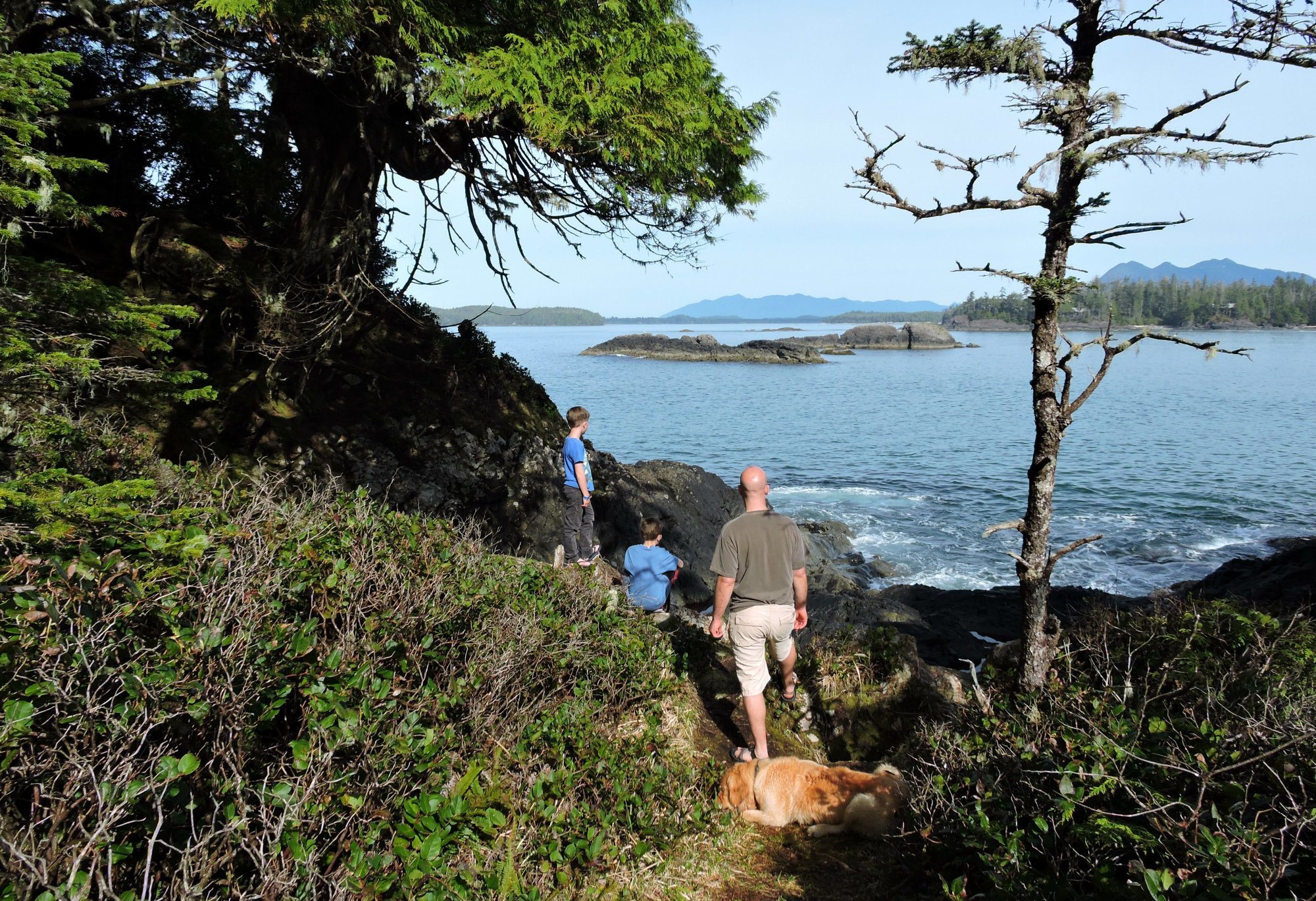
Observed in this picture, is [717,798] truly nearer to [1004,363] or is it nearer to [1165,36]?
[1165,36]

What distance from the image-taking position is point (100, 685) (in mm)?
2316

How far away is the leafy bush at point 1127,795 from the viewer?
250 centimetres

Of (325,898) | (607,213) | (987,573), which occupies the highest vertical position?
(607,213)

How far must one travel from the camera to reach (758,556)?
504 centimetres

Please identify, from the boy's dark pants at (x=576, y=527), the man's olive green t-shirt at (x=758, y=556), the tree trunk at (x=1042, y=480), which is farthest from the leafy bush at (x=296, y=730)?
the boy's dark pants at (x=576, y=527)

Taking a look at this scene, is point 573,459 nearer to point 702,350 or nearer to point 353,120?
point 353,120

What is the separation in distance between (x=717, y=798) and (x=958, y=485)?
23.8 metres

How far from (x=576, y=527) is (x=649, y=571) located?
1.84 metres

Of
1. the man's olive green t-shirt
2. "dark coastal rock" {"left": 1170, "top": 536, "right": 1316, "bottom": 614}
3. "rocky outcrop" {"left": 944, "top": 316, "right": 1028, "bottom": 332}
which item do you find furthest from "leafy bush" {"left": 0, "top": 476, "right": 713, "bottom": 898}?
"rocky outcrop" {"left": 944, "top": 316, "right": 1028, "bottom": 332}

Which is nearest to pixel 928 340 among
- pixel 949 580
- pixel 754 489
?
pixel 949 580

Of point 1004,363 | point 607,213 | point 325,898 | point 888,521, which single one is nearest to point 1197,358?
point 1004,363

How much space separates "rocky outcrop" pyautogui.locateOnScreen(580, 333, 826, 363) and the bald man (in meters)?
81.7

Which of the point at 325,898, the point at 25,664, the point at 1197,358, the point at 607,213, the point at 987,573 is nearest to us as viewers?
the point at 25,664

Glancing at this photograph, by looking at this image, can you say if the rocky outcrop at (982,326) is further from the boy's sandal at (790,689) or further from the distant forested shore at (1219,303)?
the boy's sandal at (790,689)
